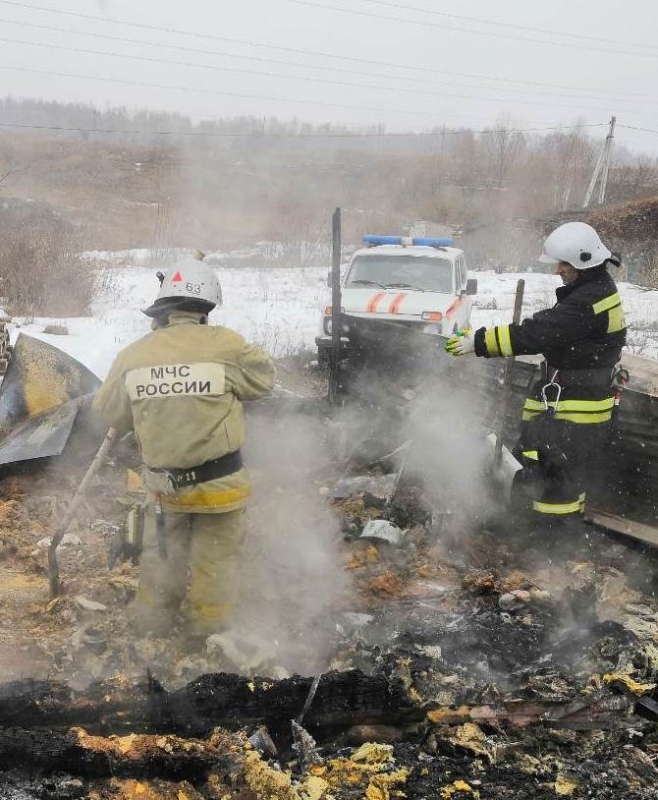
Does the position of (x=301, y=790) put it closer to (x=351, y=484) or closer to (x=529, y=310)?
(x=351, y=484)

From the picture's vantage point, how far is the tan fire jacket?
10.3 feet

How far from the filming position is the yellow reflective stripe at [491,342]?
13.5 feet

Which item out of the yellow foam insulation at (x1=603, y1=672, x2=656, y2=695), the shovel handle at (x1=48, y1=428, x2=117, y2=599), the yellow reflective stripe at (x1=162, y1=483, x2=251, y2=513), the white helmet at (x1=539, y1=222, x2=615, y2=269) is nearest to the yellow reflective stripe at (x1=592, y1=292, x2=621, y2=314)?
the white helmet at (x1=539, y1=222, x2=615, y2=269)

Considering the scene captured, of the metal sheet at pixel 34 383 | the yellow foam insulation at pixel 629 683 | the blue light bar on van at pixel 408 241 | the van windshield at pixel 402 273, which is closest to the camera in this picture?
the yellow foam insulation at pixel 629 683

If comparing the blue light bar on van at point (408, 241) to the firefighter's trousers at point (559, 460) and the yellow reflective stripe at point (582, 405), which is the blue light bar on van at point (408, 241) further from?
the yellow reflective stripe at point (582, 405)

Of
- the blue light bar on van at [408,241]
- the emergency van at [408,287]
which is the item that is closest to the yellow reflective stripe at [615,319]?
the emergency van at [408,287]

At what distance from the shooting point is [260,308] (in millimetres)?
13344

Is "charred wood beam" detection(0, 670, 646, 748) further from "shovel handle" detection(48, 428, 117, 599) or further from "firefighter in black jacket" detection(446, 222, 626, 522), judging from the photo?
"firefighter in black jacket" detection(446, 222, 626, 522)

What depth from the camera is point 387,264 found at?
9.48 meters

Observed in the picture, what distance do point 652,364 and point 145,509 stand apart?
13.5 feet

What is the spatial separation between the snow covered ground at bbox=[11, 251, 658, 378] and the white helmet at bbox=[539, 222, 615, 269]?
5557 millimetres

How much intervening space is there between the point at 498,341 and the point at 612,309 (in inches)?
27.6

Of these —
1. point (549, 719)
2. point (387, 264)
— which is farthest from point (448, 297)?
point (549, 719)

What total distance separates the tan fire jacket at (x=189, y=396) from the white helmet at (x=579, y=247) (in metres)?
2.00
